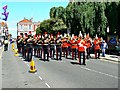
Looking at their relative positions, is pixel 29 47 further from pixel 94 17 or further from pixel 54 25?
pixel 54 25

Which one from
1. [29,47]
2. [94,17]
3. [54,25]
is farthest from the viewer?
[54,25]

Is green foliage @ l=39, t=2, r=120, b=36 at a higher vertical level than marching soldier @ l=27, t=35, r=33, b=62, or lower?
higher

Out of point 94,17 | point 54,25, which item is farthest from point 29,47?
point 54,25

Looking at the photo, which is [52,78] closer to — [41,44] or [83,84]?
[83,84]

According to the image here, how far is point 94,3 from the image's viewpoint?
3934 centimetres

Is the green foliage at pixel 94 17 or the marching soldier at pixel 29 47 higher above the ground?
the green foliage at pixel 94 17

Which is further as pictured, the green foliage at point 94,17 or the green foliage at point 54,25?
the green foliage at point 54,25

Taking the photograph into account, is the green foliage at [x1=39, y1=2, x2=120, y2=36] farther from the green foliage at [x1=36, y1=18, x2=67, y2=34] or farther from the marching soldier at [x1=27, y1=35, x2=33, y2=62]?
the green foliage at [x1=36, y1=18, x2=67, y2=34]

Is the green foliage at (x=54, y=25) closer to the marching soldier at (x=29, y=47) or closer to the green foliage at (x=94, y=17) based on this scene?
the green foliage at (x=94, y=17)

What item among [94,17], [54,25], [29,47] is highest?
[54,25]

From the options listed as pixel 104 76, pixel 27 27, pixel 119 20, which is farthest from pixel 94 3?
pixel 27 27

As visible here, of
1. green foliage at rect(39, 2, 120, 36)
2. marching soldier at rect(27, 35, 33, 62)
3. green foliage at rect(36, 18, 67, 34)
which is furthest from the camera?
green foliage at rect(36, 18, 67, 34)

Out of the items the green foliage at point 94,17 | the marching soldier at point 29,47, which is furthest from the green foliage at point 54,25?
the marching soldier at point 29,47

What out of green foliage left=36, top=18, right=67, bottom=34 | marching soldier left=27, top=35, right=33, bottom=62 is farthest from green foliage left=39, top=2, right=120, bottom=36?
green foliage left=36, top=18, right=67, bottom=34
